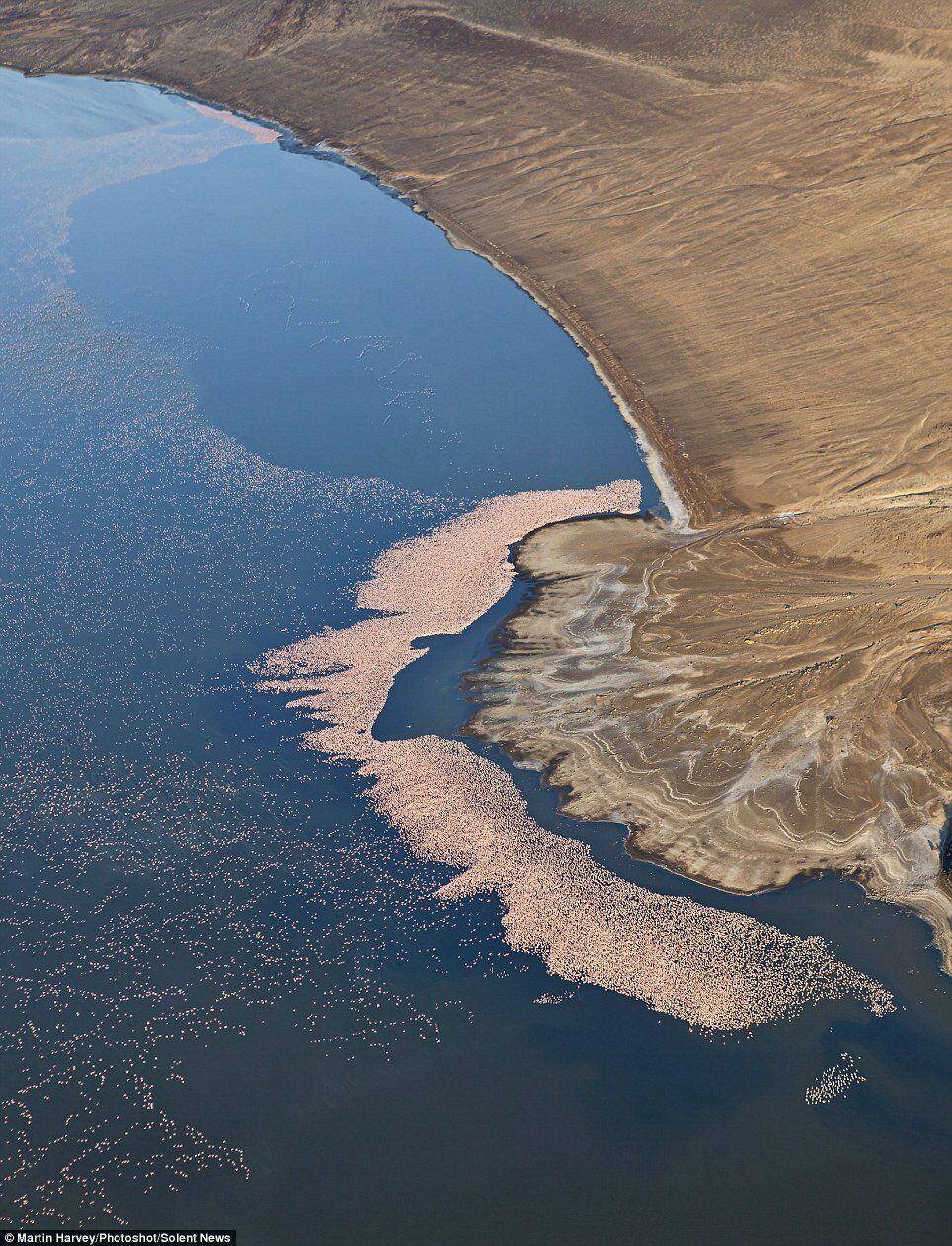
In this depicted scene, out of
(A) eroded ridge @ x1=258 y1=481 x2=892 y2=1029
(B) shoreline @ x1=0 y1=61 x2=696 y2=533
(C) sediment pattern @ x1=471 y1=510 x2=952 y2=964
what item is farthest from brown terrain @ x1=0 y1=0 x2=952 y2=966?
(A) eroded ridge @ x1=258 y1=481 x2=892 y2=1029

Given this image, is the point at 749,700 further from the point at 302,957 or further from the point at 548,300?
the point at 548,300

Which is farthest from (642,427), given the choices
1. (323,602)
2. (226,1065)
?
(226,1065)

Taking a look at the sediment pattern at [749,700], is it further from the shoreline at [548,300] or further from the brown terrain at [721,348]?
the shoreline at [548,300]

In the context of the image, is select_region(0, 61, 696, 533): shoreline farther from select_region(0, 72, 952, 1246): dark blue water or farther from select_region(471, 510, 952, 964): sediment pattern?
select_region(471, 510, 952, 964): sediment pattern

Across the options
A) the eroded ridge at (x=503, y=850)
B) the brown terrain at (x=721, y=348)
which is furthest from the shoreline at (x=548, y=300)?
the eroded ridge at (x=503, y=850)

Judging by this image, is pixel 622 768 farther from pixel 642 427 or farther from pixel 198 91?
pixel 198 91

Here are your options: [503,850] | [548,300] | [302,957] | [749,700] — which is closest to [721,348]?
[548,300]

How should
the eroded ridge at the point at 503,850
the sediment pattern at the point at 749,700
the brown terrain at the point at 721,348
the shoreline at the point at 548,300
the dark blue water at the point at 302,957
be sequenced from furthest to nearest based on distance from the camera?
1. the shoreline at the point at 548,300
2. the brown terrain at the point at 721,348
3. the sediment pattern at the point at 749,700
4. the eroded ridge at the point at 503,850
5. the dark blue water at the point at 302,957
